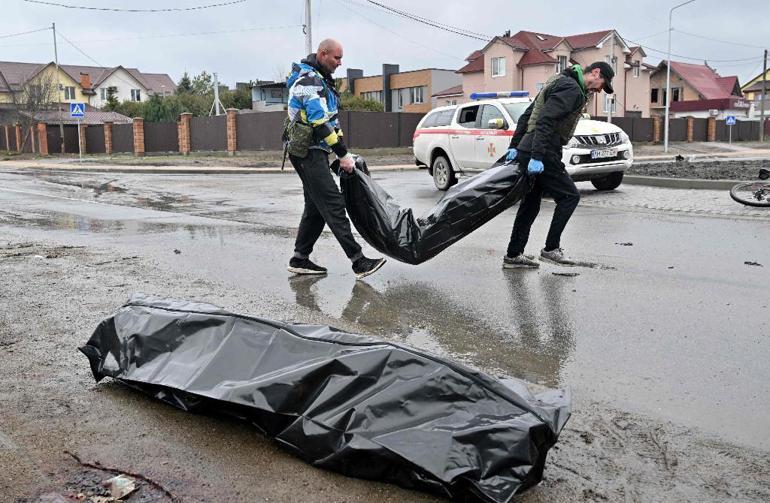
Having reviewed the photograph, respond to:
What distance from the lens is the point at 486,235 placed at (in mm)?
9211

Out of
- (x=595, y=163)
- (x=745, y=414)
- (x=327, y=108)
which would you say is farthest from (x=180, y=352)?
(x=595, y=163)

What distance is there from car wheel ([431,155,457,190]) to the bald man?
9.31 metres

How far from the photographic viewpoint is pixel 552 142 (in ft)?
21.4

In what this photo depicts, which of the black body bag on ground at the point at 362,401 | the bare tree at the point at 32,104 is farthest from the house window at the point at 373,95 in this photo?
the black body bag on ground at the point at 362,401

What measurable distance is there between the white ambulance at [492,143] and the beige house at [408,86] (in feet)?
181

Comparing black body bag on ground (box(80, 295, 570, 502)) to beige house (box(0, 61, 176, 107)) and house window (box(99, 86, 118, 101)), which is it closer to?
beige house (box(0, 61, 176, 107))

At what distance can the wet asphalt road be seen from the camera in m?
3.89

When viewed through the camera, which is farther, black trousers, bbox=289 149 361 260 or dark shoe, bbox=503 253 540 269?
dark shoe, bbox=503 253 540 269

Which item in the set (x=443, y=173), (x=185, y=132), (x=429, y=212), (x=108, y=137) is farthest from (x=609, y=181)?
(x=108, y=137)

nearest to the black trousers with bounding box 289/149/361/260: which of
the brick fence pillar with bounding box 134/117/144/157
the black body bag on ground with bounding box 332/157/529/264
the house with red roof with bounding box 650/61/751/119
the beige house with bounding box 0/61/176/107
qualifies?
the black body bag on ground with bounding box 332/157/529/264

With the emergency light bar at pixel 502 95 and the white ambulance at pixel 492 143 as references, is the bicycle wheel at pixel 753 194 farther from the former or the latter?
the emergency light bar at pixel 502 95

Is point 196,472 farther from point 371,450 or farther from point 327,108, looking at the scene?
point 327,108

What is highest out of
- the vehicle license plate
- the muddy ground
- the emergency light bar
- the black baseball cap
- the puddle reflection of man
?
the emergency light bar

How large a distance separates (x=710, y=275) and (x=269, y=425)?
16.1 ft
